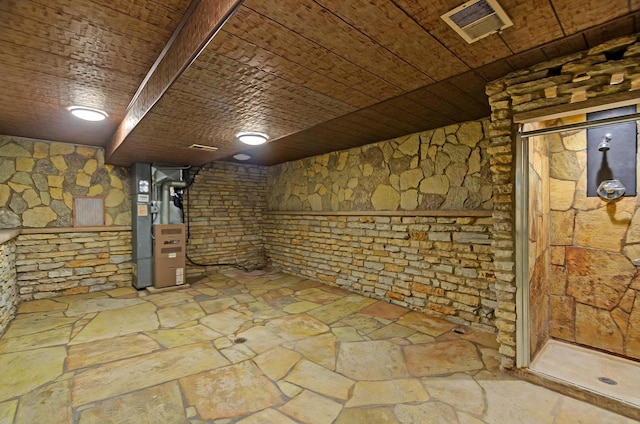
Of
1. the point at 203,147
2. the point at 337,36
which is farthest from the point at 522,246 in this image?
the point at 203,147

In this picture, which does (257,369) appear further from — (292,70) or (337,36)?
(337,36)

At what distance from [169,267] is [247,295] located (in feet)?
4.57

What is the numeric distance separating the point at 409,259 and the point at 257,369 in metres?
2.25

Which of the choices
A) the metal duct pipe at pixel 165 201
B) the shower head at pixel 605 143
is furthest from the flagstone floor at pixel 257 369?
the shower head at pixel 605 143

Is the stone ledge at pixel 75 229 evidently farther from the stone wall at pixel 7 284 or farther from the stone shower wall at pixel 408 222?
the stone shower wall at pixel 408 222

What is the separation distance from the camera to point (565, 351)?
257cm

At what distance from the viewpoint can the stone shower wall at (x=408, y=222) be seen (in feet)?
10.2

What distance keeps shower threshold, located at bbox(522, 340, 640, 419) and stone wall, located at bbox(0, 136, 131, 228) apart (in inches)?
222

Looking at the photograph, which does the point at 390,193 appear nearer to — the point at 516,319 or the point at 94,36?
the point at 516,319

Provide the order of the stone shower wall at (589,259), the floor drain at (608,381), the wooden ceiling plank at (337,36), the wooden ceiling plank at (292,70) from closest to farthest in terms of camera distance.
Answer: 1. the wooden ceiling plank at (337,36)
2. the wooden ceiling plank at (292,70)
3. the floor drain at (608,381)
4. the stone shower wall at (589,259)

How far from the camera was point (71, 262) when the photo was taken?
421 cm

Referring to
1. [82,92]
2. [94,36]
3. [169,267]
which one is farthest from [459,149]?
[169,267]

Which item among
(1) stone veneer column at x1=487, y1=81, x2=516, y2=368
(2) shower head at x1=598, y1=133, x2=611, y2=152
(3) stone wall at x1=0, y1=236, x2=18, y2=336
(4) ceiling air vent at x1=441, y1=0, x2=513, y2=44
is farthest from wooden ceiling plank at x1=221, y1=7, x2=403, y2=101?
(3) stone wall at x1=0, y1=236, x2=18, y2=336

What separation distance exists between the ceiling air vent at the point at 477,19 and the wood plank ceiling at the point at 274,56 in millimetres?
37
